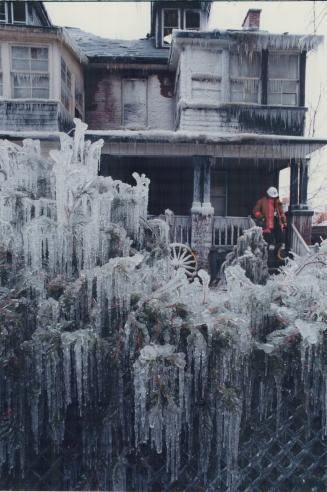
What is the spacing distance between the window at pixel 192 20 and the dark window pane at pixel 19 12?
4388mm

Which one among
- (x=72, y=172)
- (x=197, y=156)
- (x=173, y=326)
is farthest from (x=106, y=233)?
(x=197, y=156)

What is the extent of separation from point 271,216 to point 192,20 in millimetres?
6594

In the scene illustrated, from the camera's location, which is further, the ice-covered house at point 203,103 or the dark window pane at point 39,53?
the dark window pane at point 39,53

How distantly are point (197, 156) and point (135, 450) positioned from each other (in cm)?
769

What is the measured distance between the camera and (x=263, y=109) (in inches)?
391

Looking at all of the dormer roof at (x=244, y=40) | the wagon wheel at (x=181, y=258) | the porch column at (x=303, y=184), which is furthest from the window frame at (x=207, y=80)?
the wagon wheel at (x=181, y=258)

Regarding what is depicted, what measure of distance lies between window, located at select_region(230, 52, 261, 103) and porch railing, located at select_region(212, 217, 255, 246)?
9.88 ft

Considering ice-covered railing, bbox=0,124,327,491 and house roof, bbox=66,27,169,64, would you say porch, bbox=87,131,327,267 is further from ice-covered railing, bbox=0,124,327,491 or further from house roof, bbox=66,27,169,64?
ice-covered railing, bbox=0,124,327,491

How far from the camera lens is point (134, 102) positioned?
11.7 m

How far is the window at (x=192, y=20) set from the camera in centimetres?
1166

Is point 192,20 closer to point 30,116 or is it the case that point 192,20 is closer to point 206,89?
point 206,89

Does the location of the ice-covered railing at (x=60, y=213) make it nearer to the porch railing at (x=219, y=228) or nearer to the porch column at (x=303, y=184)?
the porch railing at (x=219, y=228)

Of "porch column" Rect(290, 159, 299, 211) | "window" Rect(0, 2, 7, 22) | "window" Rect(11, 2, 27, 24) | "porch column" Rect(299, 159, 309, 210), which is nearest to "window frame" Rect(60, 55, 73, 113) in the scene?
"window" Rect(11, 2, 27, 24)

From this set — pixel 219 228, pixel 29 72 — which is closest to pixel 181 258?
pixel 219 228
